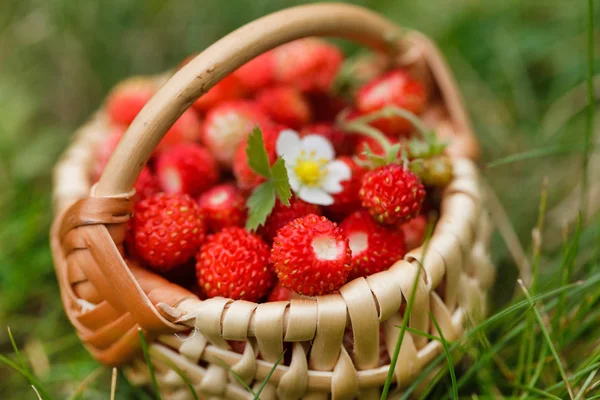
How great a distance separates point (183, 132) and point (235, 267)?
1.24 feet

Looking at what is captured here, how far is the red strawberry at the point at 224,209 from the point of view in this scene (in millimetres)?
819

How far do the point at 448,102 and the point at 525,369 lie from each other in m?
0.50

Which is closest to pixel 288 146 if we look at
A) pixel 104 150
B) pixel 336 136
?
pixel 336 136

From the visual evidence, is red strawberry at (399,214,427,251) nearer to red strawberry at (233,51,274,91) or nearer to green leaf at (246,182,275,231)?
green leaf at (246,182,275,231)

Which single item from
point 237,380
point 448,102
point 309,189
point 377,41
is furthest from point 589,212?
point 237,380

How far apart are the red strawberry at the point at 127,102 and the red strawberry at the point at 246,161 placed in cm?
28

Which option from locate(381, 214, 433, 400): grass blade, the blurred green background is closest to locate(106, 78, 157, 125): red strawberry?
the blurred green background

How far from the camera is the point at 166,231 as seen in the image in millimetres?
729

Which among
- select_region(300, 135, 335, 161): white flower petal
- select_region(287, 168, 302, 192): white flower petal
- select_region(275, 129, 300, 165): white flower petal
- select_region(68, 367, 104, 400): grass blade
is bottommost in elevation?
select_region(68, 367, 104, 400): grass blade

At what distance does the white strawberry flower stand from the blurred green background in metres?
0.49

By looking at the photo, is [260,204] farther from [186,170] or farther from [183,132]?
[183,132]

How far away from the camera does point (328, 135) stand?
93 centimetres

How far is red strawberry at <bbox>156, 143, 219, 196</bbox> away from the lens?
0.88 meters

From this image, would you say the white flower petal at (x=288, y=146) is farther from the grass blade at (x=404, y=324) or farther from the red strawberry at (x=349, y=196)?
the grass blade at (x=404, y=324)
